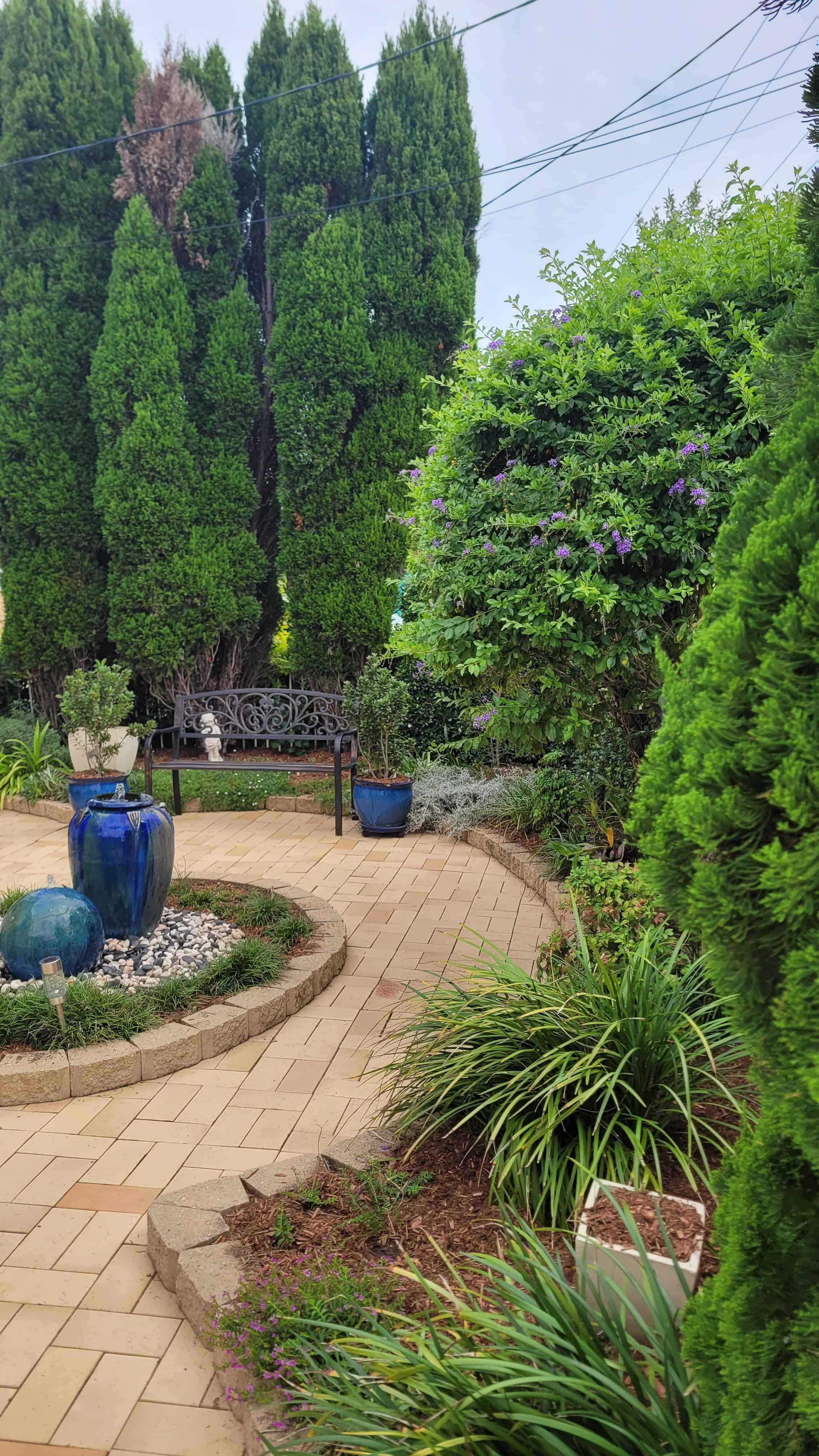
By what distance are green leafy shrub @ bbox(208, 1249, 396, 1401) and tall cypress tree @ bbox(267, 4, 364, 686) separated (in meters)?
6.95

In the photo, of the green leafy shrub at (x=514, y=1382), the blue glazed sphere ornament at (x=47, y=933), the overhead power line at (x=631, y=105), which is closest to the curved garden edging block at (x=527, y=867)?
the blue glazed sphere ornament at (x=47, y=933)

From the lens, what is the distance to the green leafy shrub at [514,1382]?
58.1 inches

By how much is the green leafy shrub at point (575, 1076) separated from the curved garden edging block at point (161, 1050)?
2.63ft

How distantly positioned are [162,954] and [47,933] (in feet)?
1.82

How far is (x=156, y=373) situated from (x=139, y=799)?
5754mm

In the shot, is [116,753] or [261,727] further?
[261,727]

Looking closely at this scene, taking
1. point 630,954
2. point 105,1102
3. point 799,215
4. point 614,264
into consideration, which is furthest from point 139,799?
point 799,215

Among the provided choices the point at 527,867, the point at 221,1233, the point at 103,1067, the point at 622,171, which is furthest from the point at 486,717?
the point at 622,171

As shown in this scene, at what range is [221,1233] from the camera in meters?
2.30

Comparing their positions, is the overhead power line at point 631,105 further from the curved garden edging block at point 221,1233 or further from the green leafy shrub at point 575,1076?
the curved garden edging block at point 221,1233

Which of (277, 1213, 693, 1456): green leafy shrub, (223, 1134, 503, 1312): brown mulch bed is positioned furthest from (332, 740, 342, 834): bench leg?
(277, 1213, 693, 1456): green leafy shrub

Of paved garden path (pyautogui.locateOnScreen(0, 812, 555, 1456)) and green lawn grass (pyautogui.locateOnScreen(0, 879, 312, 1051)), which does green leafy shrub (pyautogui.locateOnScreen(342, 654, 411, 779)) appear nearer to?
paved garden path (pyautogui.locateOnScreen(0, 812, 555, 1456))

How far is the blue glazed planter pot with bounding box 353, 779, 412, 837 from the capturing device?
6.70 m

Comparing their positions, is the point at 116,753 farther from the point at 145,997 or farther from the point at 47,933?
the point at 145,997
